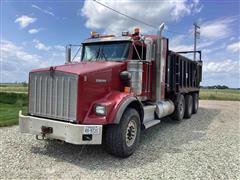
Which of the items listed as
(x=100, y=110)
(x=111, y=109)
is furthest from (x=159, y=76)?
(x=100, y=110)

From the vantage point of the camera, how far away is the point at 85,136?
177 inches

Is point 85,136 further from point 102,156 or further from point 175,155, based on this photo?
point 175,155

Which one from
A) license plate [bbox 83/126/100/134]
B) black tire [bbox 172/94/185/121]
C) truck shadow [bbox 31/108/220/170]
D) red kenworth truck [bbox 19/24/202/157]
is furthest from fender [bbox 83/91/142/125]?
black tire [bbox 172/94/185/121]

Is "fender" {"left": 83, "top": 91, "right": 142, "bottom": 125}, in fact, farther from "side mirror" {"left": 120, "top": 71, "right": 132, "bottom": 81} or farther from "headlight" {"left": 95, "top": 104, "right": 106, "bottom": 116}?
"side mirror" {"left": 120, "top": 71, "right": 132, "bottom": 81}

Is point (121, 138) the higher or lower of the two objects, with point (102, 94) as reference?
lower

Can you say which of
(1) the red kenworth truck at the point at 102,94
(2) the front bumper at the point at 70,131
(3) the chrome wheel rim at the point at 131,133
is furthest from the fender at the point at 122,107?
(3) the chrome wheel rim at the point at 131,133

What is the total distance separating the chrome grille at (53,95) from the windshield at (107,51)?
1706 millimetres

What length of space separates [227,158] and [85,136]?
3.16 meters

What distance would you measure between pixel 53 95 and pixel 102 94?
98 centimetres

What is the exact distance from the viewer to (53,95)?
485 cm

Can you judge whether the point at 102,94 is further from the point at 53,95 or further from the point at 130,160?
the point at 130,160

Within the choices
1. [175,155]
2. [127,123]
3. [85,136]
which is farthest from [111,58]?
[175,155]

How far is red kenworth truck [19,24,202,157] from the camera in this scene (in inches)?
181

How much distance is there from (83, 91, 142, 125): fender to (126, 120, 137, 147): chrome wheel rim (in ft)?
1.76
